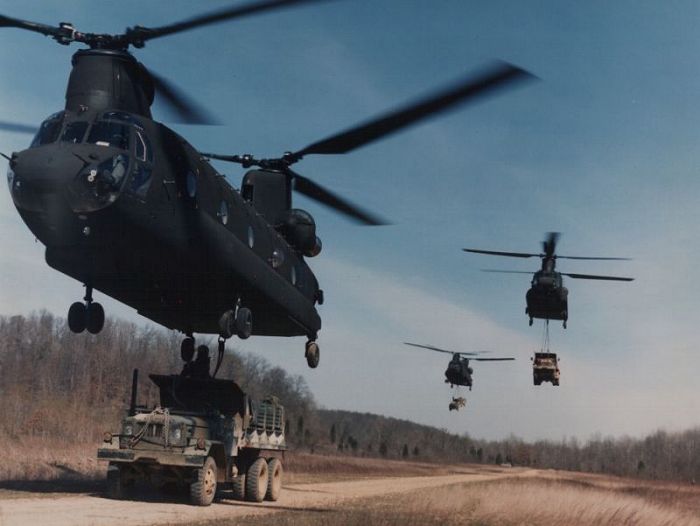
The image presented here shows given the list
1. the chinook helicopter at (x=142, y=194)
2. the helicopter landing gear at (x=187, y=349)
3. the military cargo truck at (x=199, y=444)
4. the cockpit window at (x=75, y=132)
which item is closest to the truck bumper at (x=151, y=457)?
the military cargo truck at (x=199, y=444)

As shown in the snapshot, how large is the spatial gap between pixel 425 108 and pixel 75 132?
16.9 ft

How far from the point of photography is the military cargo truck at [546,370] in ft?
121

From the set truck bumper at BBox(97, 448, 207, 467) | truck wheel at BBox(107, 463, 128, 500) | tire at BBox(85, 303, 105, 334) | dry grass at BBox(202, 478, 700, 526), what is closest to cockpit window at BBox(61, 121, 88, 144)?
tire at BBox(85, 303, 105, 334)

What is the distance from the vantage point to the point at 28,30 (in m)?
12.8

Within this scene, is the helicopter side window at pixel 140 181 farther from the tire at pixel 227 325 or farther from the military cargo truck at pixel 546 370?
the military cargo truck at pixel 546 370

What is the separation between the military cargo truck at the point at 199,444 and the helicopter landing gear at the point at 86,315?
8.86 ft

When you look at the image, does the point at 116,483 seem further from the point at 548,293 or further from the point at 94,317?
the point at 548,293

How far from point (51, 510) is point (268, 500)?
638 cm

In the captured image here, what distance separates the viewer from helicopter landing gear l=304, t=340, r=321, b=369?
21.0 metres

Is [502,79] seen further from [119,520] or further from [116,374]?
[116,374]

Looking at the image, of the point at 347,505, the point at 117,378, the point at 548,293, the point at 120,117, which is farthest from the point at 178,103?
the point at 117,378

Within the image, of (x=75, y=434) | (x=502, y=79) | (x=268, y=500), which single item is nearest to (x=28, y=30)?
(x=502, y=79)

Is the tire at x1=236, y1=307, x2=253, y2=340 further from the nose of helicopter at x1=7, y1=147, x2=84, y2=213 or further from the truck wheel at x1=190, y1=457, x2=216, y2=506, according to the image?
the nose of helicopter at x1=7, y1=147, x2=84, y2=213

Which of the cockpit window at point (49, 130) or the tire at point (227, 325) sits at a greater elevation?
the cockpit window at point (49, 130)
